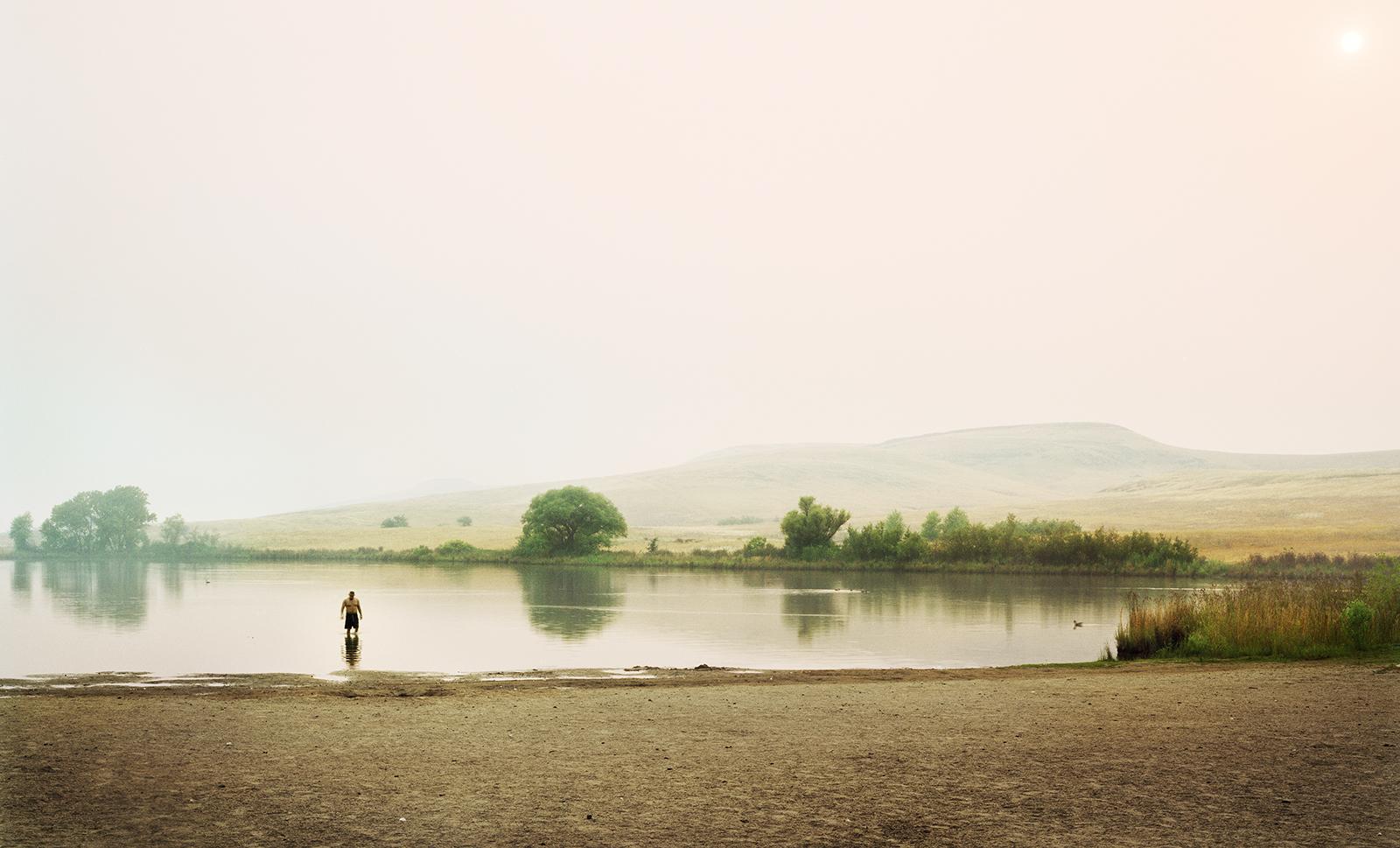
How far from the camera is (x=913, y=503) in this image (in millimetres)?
167500

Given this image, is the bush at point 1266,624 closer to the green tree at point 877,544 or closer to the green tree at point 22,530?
the green tree at point 877,544

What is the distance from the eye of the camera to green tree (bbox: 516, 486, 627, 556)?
267ft

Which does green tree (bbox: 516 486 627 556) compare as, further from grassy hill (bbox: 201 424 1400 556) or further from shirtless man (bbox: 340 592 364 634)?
shirtless man (bbox: 340 592 364 634)

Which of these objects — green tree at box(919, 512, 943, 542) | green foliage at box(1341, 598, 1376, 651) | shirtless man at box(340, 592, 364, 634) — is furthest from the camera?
green tree at box(919, 512, 943, 542)

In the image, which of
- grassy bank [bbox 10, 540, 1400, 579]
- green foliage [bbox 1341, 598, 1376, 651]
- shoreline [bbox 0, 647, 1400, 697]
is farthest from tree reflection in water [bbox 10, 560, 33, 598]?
green foliage [bbox 1341, 598, 1376, 651]

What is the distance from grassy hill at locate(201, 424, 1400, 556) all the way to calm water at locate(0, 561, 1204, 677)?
88.3ft

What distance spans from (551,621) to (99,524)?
3129 inches

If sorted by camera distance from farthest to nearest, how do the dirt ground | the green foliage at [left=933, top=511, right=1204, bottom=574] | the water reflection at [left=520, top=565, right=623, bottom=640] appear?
the green foliage at [left=933, top=511, right=1204, bottom=574], the water reflection at [left=520, top=565, right=623, bottom=640], the dirt ground

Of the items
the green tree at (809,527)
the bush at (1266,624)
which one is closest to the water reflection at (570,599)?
the green tree at (809,527)

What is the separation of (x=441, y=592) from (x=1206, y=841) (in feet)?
150

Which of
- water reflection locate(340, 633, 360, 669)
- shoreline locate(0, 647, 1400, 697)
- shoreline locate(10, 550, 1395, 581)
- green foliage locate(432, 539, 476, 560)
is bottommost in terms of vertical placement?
shoreline locate(10, 550, 1395, 581)

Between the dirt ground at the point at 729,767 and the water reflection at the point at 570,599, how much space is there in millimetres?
17258

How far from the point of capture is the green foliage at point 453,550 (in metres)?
86.5

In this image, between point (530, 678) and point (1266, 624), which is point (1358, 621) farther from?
point (530, 678)
